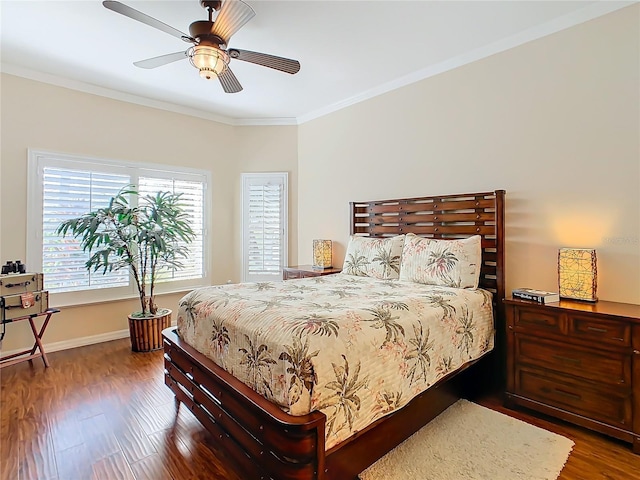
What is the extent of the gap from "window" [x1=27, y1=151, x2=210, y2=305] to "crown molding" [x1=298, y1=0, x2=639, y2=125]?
287 centimetres

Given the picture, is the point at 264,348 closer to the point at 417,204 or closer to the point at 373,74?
the point at 417,204

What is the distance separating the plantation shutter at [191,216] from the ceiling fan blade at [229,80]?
1984mm

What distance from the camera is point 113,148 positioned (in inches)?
159

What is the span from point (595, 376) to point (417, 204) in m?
1.98

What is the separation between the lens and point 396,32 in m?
2.80

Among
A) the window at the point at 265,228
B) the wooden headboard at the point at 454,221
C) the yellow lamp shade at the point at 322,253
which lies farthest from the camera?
the window at the point at 265,228

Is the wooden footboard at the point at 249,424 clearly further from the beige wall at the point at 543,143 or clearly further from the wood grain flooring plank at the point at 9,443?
the beige wall at the point at 543,143

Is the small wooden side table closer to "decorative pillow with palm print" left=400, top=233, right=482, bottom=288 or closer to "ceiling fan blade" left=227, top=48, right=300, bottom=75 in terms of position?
"ceiling fan blade" left=227, top=48, right=300, bottom=75

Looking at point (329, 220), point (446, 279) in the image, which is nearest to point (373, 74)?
point (329, 220)

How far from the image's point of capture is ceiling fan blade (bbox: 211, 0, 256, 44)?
1.94 meters

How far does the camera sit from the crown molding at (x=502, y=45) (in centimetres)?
247

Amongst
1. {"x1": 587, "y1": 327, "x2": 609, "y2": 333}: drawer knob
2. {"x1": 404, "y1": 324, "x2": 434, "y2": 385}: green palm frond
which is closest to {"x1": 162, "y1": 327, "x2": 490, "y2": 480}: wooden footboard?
{"x1": 404, "y1": 324, "x2": 434, "y2": 385}: green palm frond

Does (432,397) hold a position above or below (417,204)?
below

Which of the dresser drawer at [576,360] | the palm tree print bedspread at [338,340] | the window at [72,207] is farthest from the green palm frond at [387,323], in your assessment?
the window at [72,207]
